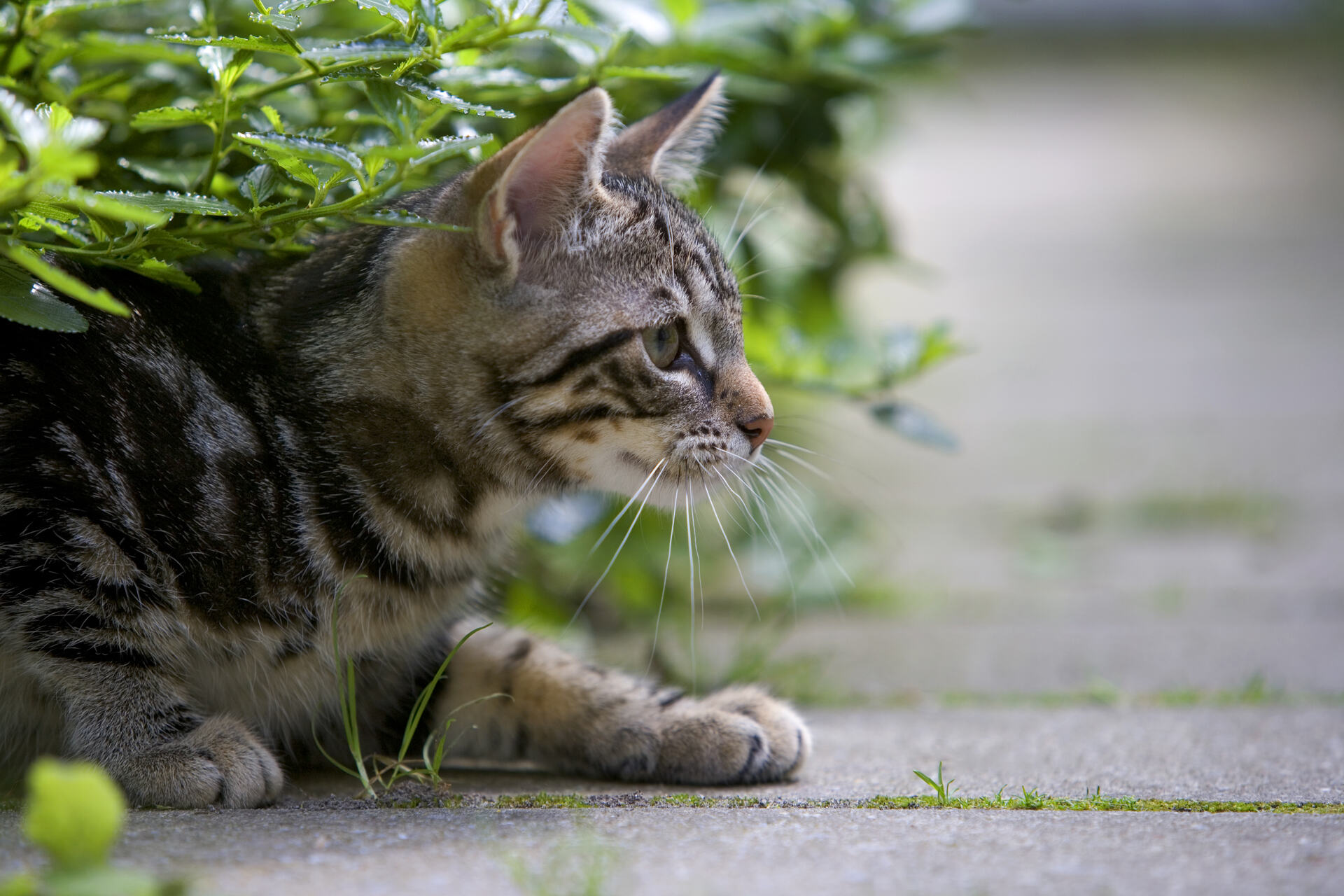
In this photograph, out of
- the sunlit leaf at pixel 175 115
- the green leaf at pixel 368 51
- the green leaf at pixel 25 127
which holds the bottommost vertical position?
the green leaf at pixel 25 127

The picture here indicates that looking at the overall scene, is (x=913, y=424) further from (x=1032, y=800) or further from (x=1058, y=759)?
(x=1032, y=800)

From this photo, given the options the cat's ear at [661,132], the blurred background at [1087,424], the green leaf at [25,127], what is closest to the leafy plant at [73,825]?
the green leaf at [25,127]

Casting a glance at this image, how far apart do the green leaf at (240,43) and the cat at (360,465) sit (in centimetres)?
30

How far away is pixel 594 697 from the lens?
190 centimetres

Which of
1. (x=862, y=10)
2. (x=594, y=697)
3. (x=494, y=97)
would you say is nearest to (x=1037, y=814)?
(x=594, y=697)

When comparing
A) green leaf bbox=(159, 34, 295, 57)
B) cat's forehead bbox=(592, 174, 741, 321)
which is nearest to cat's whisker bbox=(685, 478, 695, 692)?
cat's forehead bbox=(592, 174, 741, 321)

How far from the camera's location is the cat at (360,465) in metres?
1.58

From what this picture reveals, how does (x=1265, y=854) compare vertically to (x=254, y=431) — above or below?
below

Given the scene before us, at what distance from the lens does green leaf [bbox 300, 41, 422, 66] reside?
4.83 ft

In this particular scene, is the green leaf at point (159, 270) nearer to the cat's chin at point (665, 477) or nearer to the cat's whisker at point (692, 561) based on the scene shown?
the cat's chin at point (665, 477)

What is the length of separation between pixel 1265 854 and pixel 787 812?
53cm

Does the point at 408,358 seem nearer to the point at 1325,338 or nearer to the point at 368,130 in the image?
the point at 368,130

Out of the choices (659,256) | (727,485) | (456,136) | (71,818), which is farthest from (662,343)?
(71,818)

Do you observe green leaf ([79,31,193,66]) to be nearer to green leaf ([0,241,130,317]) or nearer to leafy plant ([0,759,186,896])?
green leaf ([0,241,130,317])
